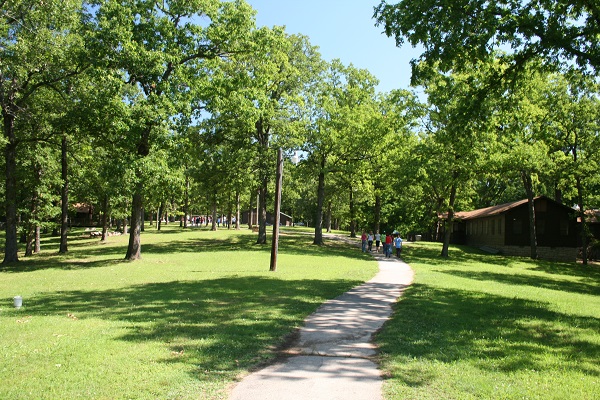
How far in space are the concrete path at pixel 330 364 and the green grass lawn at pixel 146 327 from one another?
1.18ft

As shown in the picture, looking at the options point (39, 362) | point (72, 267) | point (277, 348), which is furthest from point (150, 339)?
point (72, 267)

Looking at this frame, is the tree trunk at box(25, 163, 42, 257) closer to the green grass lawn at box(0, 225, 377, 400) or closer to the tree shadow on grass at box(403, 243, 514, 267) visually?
the green grass lawn at box(0, 225, 377, 400)

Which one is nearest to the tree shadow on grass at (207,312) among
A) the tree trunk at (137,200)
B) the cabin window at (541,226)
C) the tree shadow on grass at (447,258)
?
the tree trunk at (137,200)

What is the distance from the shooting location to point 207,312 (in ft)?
30.9

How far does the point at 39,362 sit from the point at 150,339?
163 centimetres

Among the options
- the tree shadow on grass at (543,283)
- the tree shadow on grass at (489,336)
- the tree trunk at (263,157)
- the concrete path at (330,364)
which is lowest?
the tree shadow on grass at (543,283)

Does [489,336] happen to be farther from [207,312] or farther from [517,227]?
[517,227]

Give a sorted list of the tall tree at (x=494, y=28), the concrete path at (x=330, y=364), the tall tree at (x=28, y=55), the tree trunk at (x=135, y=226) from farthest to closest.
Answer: the tree trunk at (x=135, y=226) < the tall tree at (x=28, y=55) < the tall tree at (x=494, y=28) < the concrete path at (x=330, y=364)

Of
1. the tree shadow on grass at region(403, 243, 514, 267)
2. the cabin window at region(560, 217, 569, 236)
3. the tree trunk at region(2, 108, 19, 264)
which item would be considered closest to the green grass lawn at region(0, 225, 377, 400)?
the tree trunk at region(2, 108, 19, 264)

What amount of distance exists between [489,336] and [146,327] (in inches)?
243

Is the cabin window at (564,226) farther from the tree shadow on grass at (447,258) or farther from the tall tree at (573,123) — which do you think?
the tree shadow on grass at (447,258)

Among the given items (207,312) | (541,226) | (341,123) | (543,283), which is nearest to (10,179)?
(207,312)

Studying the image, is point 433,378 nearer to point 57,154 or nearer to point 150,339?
point 150,339

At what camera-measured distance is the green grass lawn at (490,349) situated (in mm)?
5121
